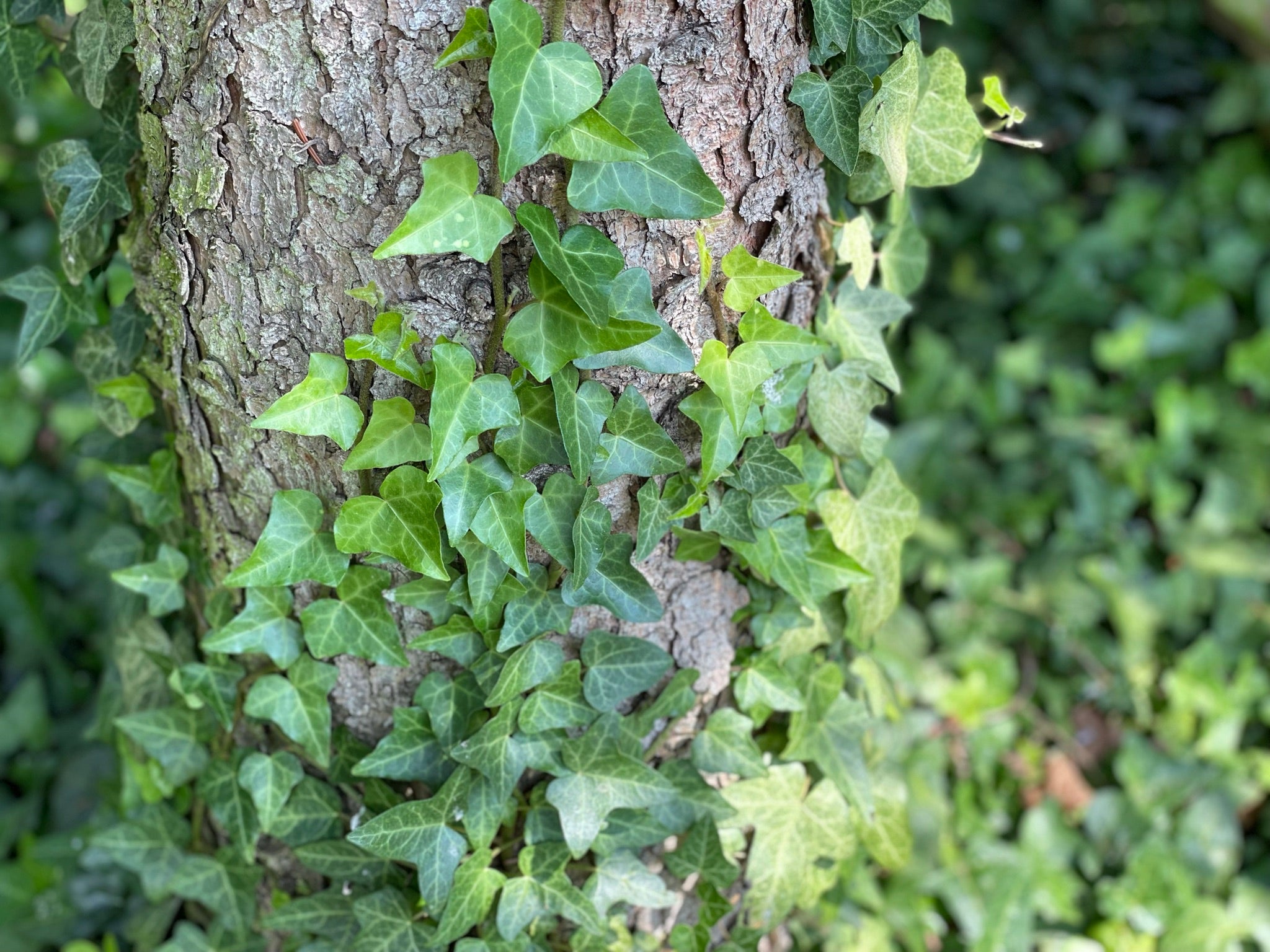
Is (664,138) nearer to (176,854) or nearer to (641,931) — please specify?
(641,931)

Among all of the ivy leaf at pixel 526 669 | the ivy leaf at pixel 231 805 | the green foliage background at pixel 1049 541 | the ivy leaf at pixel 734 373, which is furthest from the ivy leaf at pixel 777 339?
the ivy leaf at pixel 231 805

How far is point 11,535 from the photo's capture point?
6.56ft

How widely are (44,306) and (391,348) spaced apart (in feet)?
1.53

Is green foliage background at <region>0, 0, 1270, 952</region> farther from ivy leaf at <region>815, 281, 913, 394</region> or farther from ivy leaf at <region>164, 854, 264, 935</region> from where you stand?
ivy leaf at <region>815, 281, 913, 394</region>

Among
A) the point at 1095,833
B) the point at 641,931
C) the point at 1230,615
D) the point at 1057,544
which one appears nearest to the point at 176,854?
the point at 641,931

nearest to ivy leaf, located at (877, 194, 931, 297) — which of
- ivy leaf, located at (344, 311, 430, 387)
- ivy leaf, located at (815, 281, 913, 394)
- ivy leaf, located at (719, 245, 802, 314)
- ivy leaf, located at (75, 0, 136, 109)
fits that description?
ivy leaf, located at (815, 281, 913, 394)

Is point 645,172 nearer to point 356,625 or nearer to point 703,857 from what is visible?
point 356,625

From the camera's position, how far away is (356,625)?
923mm

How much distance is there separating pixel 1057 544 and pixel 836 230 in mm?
1369

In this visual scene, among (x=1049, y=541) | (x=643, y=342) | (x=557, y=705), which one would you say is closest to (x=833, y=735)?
(x=557, y=705)

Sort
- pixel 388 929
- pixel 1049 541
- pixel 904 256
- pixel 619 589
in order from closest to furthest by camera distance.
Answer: pixel 619 589 → pixel 388 929 → pixel 904 256 → pixel 1049 541

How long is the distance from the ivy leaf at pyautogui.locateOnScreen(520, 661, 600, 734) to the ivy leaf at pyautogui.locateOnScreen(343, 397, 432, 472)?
25cm

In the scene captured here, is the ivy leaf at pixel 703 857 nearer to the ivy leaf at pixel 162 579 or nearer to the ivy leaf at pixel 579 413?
the ivy leaf at pixel 579 413

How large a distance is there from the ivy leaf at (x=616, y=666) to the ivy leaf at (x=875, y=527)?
9.1 inches
